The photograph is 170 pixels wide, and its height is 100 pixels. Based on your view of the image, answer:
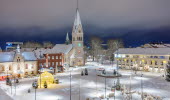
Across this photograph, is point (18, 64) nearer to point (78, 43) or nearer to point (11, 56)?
point (11, 56)

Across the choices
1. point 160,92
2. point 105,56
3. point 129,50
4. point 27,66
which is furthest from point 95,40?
point 160,92

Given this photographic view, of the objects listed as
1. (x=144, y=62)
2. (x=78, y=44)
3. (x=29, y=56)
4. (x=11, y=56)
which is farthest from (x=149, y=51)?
(x=11, y=56)

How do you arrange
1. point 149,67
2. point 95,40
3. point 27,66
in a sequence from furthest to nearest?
point 95,40 < point 149,67 < point 27,66

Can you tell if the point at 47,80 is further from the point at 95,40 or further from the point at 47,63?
the point at 95,40

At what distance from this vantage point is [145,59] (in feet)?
251

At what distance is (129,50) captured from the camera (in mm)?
86500

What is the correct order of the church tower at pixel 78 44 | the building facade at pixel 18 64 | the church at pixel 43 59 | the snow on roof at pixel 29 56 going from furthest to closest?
1. the church tower at pixel 78 44
2. the snow on roof at pixel 29 56
3. the church at pixel 43 59
4. the building facade at pixel 18 64

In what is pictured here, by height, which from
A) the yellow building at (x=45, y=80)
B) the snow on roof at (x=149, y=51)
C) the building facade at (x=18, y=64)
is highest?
the snow on roof at (x=149, y=51)

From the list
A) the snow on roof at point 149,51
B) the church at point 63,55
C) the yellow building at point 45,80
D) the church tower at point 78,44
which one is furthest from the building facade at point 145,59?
the yellow building at point 45,80

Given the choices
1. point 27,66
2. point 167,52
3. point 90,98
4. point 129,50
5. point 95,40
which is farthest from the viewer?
point 95,40

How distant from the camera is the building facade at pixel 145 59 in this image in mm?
70500

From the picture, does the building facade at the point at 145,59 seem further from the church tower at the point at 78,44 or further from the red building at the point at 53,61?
the red building at the point at 53,61

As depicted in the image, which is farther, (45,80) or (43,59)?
(43,59)

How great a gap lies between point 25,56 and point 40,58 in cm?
714
